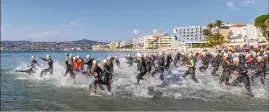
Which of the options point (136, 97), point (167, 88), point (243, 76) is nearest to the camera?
point (136, 97)

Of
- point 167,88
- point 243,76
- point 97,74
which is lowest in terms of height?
point 167,88

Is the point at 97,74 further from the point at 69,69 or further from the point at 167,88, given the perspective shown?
the point at 69,69

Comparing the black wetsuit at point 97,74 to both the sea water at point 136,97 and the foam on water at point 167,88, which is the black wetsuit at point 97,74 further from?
the foam on water at point 167,88

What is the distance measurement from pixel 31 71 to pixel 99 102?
46.9ft

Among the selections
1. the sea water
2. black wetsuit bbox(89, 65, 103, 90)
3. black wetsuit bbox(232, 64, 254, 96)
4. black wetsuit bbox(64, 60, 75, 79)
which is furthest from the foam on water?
black wetsuit bbox(89, 65, 103, 90)

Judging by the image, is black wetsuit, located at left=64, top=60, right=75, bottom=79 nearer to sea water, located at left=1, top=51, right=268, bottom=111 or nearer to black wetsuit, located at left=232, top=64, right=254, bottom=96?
sea water, located at left=1, top=51, right=268, bottom=111

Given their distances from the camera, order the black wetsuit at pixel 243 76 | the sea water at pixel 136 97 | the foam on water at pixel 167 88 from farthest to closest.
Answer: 1. the foam on water at pixel 167 88
2. the black wetsuit at pixel 243 76
3. the sea water at pixel 136 97

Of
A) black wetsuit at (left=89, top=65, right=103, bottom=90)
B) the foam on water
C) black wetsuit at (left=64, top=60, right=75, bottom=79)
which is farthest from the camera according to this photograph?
black wetsuit at (left=64, top=60, right=75, bottom=79)

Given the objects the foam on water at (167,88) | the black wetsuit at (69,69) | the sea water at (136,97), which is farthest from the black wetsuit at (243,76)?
the black wetsuit at (69,69)

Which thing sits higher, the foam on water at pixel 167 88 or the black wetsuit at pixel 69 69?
the black wetsuit at pixel 69 69

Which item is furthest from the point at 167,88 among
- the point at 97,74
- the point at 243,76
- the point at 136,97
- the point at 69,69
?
the point at 69,69

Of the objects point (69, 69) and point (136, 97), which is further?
point (69, 69)

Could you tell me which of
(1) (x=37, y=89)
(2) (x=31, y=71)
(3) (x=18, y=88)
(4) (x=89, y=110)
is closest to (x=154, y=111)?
(4) (x=89, y=110)

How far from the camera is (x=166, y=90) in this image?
18.9 meters
